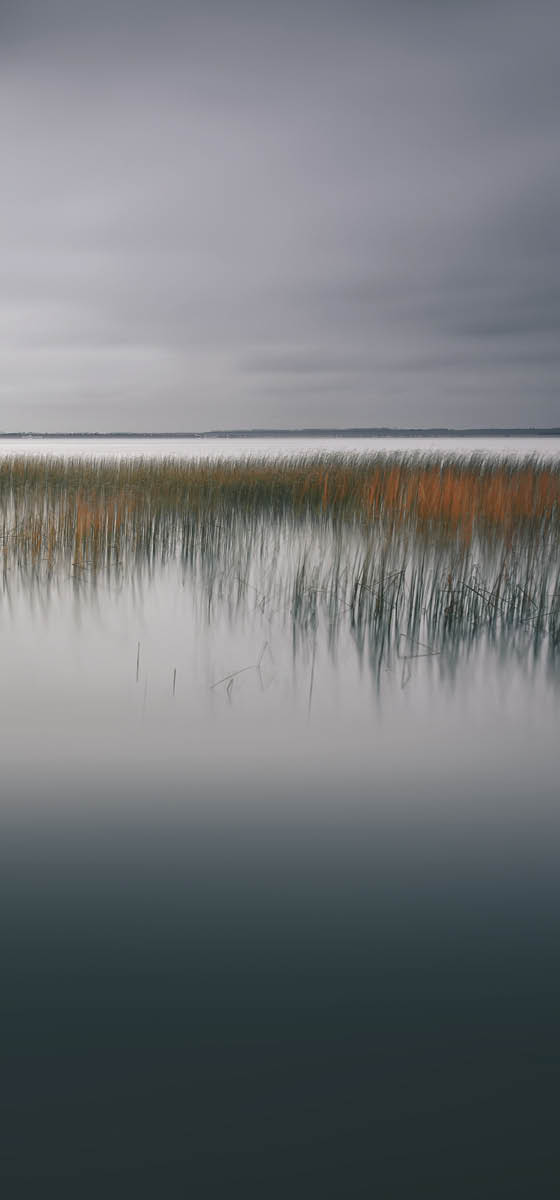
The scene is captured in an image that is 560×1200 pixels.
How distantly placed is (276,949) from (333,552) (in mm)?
5802

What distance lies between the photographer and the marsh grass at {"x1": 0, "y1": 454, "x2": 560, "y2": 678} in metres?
5.06

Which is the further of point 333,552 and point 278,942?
point 333,552

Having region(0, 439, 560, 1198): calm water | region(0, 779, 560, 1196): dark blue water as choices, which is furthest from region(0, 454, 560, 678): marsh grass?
region(0, 779, 560, 1196): dark blue water

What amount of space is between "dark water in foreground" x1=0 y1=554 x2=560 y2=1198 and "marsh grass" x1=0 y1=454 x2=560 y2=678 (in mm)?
1479

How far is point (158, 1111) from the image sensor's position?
1.30 meters

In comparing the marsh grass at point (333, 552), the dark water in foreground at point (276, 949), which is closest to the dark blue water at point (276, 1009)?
the dark water in foreground at point (276, 949)

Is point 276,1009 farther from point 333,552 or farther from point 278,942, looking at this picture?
point 333,552

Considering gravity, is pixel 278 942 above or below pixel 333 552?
below

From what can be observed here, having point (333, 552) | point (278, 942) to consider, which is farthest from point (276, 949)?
point (333, 552)

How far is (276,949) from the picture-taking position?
178 centimetres

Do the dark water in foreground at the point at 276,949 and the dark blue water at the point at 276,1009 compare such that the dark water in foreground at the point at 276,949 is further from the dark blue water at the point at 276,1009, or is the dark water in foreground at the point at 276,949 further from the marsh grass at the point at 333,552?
the marsh grass at the point at 333,552

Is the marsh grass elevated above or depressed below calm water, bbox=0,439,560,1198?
above

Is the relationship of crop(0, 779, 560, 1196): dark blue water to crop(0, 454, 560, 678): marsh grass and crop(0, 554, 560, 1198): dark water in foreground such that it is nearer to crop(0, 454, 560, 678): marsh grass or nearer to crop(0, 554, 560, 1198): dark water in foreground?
crop(0, 554, 560, 1198): dark water in foreground

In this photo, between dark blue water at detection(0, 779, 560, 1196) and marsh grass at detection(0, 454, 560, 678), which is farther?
marsh grass at detection(0, 454, 560, 678)
